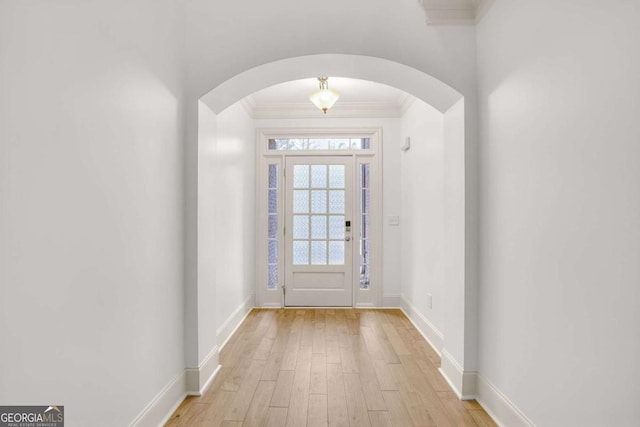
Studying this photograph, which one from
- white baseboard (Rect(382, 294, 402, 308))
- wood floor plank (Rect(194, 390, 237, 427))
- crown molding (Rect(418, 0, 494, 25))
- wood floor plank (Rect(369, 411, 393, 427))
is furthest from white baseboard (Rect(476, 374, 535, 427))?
white baseboard (Rect(382, 294, 402, 308))

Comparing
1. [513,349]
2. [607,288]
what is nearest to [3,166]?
[607,288]

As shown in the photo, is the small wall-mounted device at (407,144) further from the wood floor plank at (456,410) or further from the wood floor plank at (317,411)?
the wood floor plank at (317,411)

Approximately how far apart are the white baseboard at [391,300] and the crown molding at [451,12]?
315cm

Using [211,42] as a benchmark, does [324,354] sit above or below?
below

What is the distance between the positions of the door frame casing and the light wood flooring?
2.80ft

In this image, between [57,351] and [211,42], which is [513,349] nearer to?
[57,351]

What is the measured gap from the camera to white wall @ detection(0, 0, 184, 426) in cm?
108

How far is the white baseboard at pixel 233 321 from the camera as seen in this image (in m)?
3.22

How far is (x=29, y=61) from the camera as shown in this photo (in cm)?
113

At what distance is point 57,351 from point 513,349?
1965mm

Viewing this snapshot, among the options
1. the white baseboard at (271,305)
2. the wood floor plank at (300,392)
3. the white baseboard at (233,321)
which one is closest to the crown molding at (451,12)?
the wood floor plank at (300,392)

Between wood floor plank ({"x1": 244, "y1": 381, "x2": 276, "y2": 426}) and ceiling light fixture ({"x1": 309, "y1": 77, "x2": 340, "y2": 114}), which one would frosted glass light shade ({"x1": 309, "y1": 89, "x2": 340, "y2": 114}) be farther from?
wood floor plank ({"x1": 244, "y1": 381, "x2": 276, "y2": 426})

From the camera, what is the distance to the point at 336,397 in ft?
7.48

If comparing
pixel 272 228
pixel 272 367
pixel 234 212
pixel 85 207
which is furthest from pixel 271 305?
pixel 85 207
